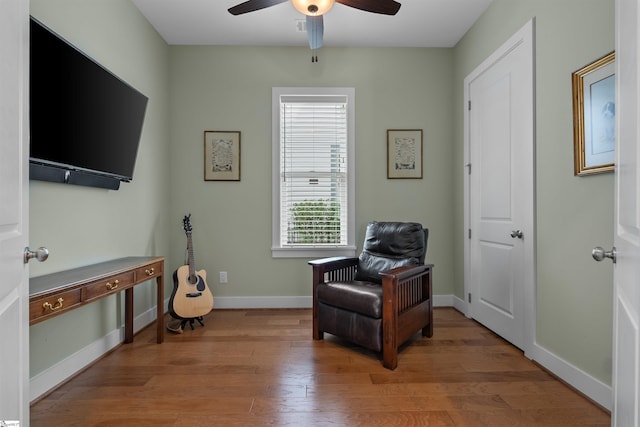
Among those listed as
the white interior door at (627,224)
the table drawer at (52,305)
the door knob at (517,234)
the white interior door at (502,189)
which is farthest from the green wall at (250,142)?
the white interior door at (627,224)

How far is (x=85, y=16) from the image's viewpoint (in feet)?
7.89

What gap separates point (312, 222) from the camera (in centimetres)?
388

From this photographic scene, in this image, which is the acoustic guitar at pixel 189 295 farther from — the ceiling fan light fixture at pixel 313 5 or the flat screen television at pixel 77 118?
the ceiling fan light fixture at pixel 313 5

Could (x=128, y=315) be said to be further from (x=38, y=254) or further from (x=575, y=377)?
(x=575, y=377)

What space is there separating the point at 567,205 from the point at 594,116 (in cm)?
53

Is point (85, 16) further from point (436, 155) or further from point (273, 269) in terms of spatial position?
point (436, 155)

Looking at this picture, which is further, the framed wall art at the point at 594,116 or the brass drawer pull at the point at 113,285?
the brass drawer pull at the point at 113,285

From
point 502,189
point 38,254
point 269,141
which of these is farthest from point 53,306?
point 502,189

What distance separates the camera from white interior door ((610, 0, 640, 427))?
0.99 meters

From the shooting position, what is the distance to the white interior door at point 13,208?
1040 millimetres

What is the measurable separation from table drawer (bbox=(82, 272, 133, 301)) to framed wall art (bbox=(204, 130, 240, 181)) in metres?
1.59

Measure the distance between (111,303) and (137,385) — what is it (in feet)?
2.72

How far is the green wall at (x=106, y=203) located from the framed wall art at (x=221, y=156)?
0.41 meters

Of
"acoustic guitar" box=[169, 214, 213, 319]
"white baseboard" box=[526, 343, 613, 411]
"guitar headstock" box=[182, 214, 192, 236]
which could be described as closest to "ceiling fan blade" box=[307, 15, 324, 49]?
"guitar headstock" box=[182, 214, 192, 236]
